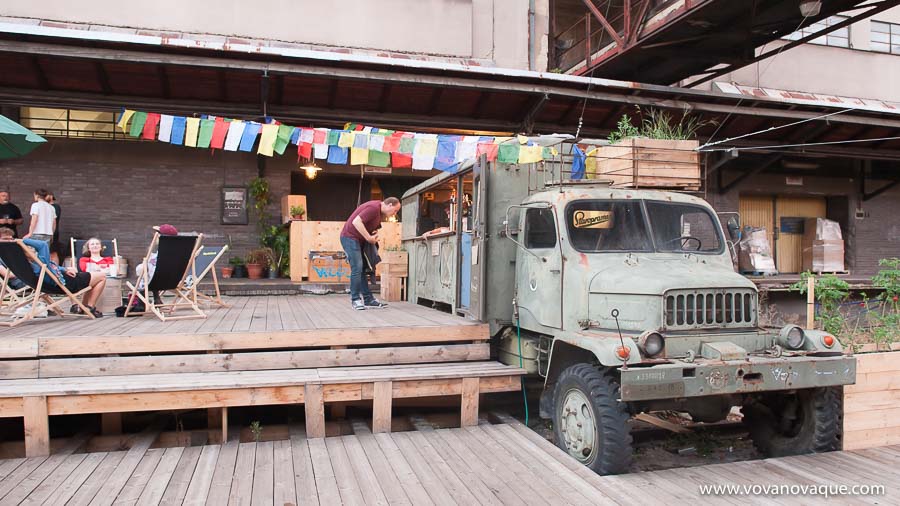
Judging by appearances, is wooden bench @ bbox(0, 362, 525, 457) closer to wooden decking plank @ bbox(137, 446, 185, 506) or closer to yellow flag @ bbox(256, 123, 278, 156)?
wooden decking plank @ bbox(137, 446, 185, 506)

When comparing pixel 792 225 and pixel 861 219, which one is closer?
pixel 861 219

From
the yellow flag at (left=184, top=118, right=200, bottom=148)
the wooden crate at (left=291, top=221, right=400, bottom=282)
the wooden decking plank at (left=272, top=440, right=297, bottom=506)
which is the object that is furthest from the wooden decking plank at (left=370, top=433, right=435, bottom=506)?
the wooden crate at (left=291, top=221, right=400, bottom=282)

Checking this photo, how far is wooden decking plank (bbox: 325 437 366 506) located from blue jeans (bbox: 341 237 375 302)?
2.89 m

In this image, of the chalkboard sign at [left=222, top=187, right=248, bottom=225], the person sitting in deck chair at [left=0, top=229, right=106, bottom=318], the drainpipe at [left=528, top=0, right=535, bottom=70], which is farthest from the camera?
the drainpipe at [left=528, top=0, right=535, bottom=70]

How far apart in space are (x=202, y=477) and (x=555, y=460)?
253 cm

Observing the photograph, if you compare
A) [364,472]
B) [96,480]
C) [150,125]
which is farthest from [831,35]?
[96,480]

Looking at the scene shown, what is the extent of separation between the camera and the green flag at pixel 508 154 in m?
6.33

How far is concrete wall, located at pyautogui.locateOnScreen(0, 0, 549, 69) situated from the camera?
1209 cm

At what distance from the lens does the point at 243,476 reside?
4.08 m

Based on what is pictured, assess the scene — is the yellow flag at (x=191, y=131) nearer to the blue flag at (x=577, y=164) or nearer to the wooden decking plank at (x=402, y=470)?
the blue flag at (x=577, y=164)

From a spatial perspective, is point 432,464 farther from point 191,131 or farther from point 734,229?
point 191,131

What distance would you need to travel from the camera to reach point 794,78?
16078 mm

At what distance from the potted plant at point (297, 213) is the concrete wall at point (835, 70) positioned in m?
10.8

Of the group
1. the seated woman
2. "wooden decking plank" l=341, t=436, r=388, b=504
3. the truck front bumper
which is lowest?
"wooden decking plank" l=341, t=436, r=388, b=504
